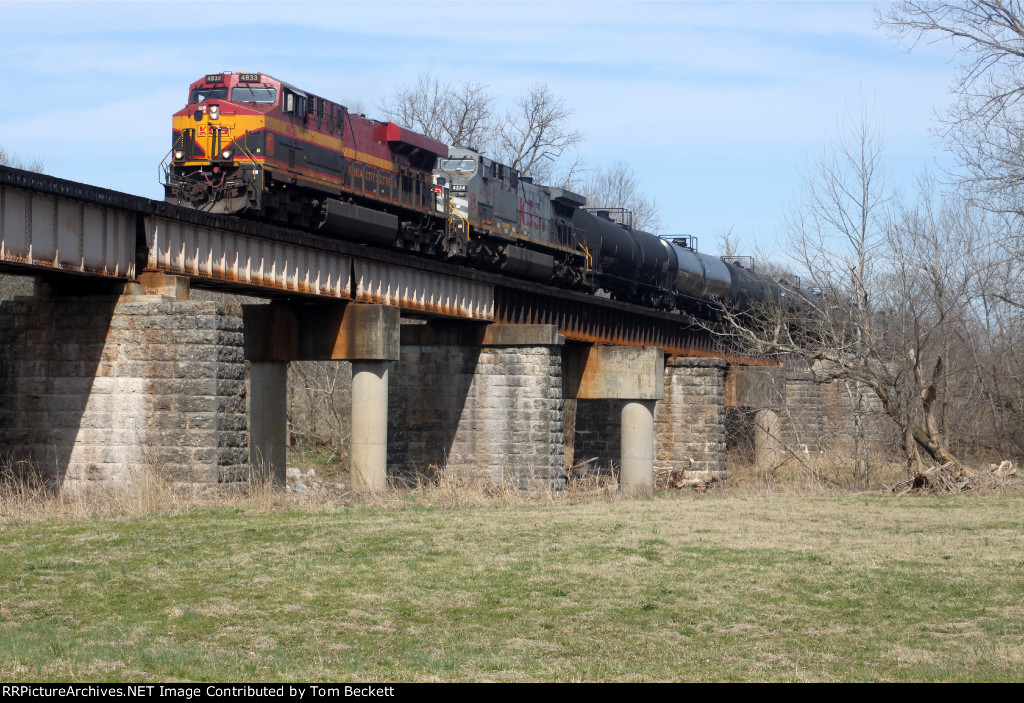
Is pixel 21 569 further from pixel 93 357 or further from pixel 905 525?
pixel 905 525

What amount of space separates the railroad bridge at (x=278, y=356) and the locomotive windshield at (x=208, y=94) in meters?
4.79

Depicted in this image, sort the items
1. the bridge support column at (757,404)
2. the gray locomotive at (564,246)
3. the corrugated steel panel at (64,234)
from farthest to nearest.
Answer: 1. the bridge support column at (757,404)
2. the gray locomotive at (564,246)
3. the corrugated steel panel at (64,234)

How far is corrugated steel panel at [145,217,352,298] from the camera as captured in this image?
19859 millimetres

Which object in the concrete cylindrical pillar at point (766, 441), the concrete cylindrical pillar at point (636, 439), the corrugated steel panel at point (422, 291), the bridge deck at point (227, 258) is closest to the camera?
the bridge deck at point (227, 258)

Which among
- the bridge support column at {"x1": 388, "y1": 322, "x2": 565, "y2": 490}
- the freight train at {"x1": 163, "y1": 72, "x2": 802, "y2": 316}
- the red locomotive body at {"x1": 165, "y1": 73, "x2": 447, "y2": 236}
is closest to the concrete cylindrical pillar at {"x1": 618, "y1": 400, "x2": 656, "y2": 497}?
the freight train at {"x1": 163, "y1": 72, "x2": 802, "y2": 316}

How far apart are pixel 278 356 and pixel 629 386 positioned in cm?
1304

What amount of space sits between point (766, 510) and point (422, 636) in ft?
37.0

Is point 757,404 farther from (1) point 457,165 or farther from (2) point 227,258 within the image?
(2) point 227,258

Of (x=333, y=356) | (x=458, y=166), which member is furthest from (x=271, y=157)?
(x=458, y=166)

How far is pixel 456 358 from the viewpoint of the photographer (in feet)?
103

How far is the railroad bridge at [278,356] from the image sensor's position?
18500 millimetres

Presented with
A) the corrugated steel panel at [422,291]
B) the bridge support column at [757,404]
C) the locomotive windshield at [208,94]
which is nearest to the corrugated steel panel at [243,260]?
the corrugated steel panel at [422,291]

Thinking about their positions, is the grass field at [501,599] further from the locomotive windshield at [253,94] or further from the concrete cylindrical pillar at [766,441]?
the concrete cylindrical pillar at [766,441]

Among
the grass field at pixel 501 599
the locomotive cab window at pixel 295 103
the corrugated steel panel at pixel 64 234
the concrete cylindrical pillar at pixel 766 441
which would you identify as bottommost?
the grass field at pixel 501 599
